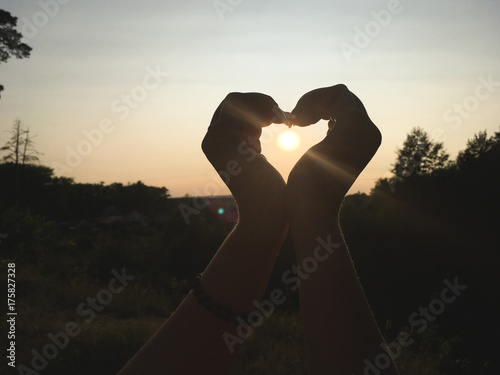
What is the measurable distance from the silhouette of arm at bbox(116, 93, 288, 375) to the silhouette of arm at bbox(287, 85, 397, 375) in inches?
4.2

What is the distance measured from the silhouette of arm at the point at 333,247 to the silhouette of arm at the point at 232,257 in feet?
0.35

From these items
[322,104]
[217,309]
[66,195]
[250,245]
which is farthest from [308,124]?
[66,195]

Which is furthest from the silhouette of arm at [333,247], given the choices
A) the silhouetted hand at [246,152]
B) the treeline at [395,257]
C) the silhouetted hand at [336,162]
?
the treeline at [395,257]

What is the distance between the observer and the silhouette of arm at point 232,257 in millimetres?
951

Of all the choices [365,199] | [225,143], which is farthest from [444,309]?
[225,143]

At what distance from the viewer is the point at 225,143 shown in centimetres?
130

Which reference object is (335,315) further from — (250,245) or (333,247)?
(250,245)

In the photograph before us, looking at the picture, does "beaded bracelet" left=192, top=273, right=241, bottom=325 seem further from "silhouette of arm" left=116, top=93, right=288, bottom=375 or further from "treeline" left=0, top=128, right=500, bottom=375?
"treeline" left=0, top=128, right=500, bottom=375

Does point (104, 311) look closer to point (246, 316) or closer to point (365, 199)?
point (246, 316)

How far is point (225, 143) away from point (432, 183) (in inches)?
1044

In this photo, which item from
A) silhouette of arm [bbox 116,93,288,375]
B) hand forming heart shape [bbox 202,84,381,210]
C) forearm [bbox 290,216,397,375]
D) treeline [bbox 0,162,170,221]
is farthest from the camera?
treeline [bbox 0,162,170,221]

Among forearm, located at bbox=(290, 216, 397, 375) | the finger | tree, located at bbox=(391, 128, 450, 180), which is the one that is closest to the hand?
the finger

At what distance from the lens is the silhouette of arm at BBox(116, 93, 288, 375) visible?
3.12 feet

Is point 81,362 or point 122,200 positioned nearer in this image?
point 81,362
